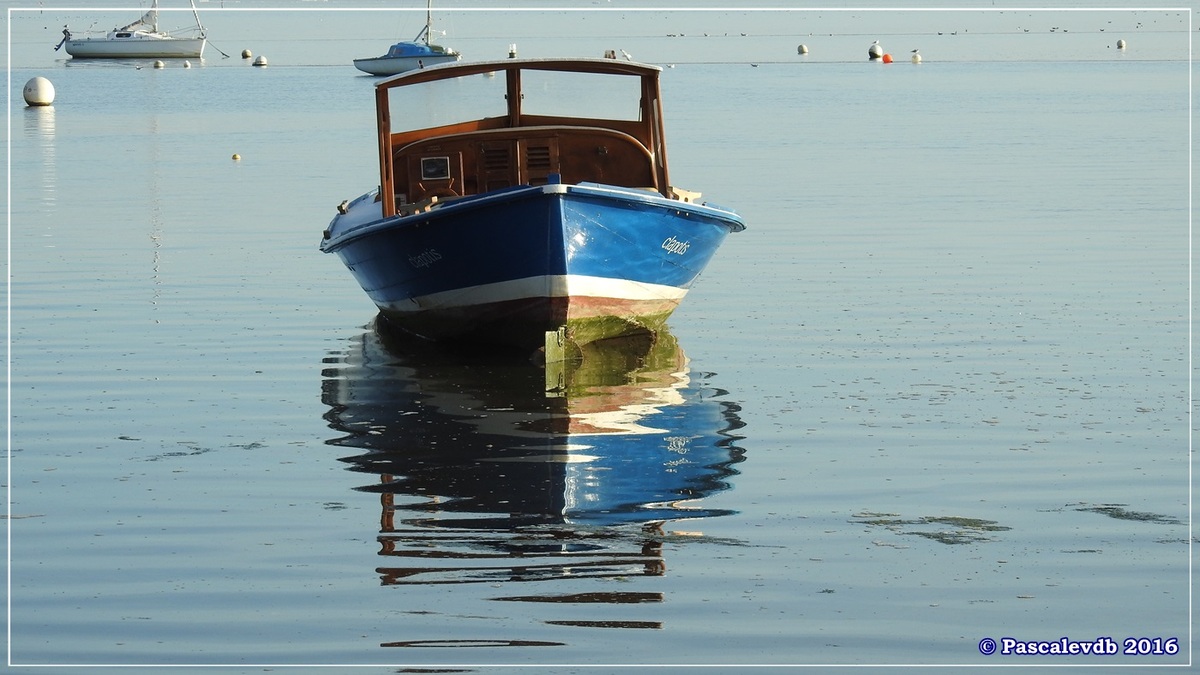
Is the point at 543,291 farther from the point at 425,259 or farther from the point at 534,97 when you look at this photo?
the point at 534,97

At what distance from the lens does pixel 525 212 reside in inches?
487

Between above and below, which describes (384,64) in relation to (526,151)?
above

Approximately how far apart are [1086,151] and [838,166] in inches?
198

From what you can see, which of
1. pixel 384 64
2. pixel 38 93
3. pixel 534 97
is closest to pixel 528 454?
pixel 534 97

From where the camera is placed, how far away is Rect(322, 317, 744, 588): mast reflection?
7.75 meters

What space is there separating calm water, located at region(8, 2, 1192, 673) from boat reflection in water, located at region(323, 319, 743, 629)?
35 mm

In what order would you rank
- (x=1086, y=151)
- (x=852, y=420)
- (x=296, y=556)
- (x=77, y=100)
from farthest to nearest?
(x=77, y=100), (x=1086, y=151), (x=852, y=420), (x=296, y=556)

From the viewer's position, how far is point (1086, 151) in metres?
29.9

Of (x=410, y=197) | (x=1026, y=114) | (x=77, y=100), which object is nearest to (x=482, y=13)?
(x=77, y=100)

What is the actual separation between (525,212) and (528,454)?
293cm

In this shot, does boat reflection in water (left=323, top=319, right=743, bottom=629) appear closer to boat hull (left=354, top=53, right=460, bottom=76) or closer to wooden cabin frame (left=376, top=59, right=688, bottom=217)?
wooden cabin frame (left=376, top=59, right=688, bottom=217)

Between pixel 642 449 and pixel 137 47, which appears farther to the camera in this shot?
pixel 137 47

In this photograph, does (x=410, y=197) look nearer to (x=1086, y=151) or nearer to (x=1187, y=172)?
(x=1187, y=172)
